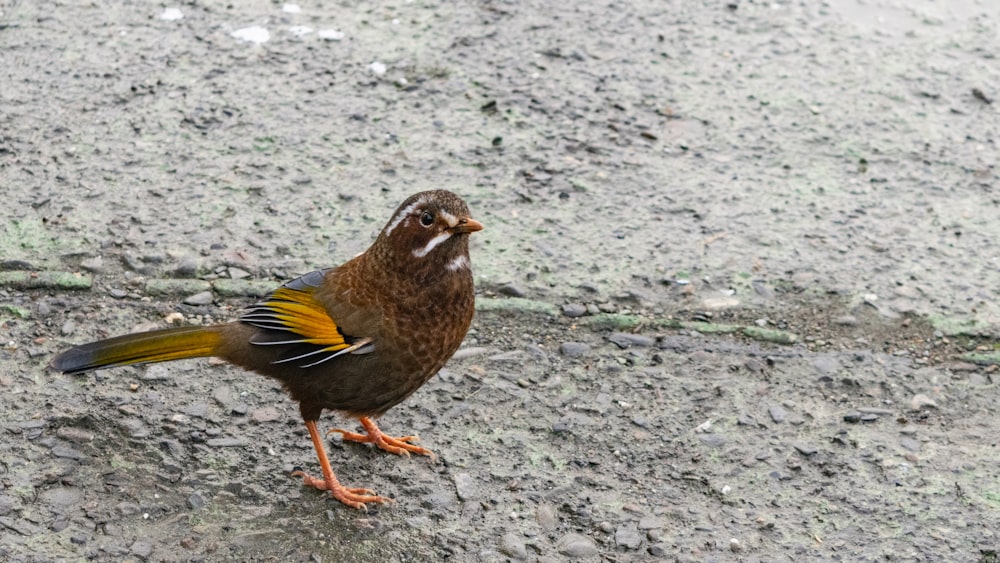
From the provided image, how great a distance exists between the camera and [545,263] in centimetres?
570

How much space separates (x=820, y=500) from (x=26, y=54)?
539 centimetres

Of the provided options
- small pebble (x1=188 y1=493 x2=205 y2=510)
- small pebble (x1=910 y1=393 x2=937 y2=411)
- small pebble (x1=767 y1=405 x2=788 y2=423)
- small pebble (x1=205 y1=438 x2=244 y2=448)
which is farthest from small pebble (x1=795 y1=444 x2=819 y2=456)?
small pebble (x1=188 y1=493 x2=205 y2=510)

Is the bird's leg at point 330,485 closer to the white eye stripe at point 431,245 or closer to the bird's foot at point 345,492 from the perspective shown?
the bird's foot at point 345,492

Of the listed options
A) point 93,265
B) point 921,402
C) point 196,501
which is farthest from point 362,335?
point 921,402

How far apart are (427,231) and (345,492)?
3.43 ft

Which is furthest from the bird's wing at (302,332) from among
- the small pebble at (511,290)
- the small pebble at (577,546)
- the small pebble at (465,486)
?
the small pebble at (511,290)

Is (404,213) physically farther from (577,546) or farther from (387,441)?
(577,546)

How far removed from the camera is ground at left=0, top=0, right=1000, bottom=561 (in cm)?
431

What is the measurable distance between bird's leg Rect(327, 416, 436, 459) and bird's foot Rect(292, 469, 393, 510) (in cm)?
25

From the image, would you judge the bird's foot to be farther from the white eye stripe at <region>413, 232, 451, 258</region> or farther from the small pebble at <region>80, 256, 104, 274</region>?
the small pebble at <region>80, 256, 104, 274</region>

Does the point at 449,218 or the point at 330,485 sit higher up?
the point at 449,218

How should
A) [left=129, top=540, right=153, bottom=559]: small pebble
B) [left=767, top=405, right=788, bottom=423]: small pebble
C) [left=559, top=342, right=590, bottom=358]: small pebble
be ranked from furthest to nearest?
[left=559, top=342, right=590, bottom=358]: small pebble → [left=767, top=405, right=788, bottom=423]: small pebble → [left=129, top=540, right=153, bottom=559]: small pebble

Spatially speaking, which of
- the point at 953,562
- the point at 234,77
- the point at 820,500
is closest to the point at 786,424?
the point at 820,500

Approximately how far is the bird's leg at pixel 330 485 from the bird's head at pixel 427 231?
2.46 feet
